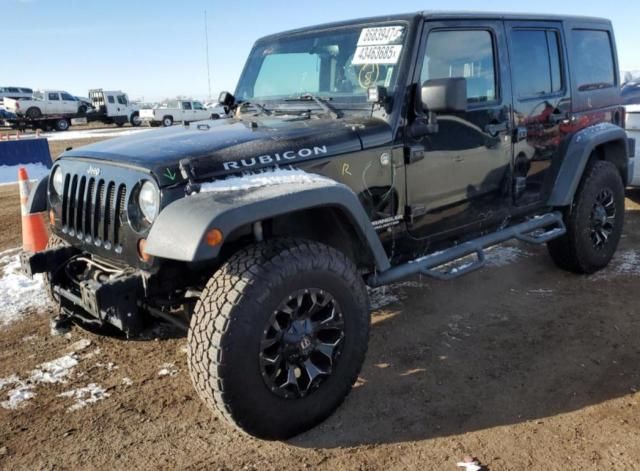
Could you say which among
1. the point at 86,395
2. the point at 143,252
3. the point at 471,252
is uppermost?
the point at 143,252

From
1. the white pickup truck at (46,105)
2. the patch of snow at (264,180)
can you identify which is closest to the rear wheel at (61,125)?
the white pickup truck at (46,105)

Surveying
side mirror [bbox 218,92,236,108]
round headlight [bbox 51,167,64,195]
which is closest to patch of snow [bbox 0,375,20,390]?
round headlight [bbox 51,167,64,195]

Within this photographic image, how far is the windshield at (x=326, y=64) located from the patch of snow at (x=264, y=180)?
2.73 feet

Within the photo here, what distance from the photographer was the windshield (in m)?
3.45

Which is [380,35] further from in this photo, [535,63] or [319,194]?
[535,63]

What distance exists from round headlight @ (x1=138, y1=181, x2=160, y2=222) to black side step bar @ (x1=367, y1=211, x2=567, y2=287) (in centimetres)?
133

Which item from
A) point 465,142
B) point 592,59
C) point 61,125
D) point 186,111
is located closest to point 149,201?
point 465,142

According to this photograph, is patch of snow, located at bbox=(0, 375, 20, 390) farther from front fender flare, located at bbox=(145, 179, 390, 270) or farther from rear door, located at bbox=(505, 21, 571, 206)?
rear door, located at bbox=(505, 21, 571, 206)

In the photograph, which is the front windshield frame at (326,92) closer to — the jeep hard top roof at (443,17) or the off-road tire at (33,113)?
the jeep hard top roof at (443,17)

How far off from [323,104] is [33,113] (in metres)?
32.0

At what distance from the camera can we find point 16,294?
4805 millimetres

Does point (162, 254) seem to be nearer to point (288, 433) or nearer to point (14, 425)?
point (288, 433)

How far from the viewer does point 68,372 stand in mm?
3514

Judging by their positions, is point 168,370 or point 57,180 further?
point 168,370
